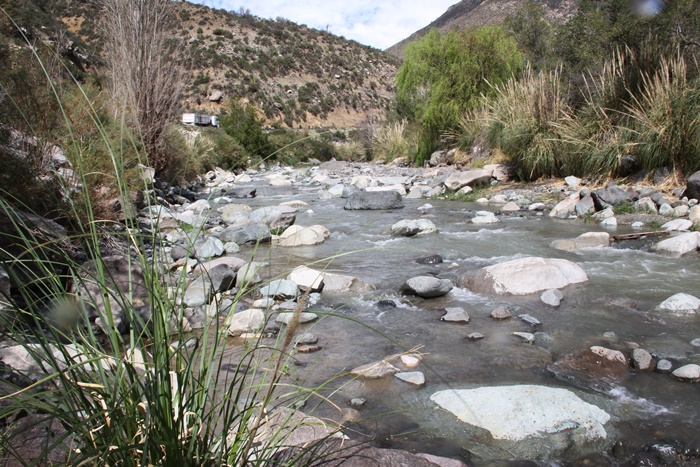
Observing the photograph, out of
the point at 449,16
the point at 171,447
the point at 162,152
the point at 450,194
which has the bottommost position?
the point at 450,194

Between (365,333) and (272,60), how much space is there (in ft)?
158

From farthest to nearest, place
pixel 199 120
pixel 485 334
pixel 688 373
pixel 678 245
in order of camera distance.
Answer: pixel 199 120 < pixel 678 245 < pixel 485 334 < pixel 688 373

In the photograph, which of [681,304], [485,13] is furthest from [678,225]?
[485,13]

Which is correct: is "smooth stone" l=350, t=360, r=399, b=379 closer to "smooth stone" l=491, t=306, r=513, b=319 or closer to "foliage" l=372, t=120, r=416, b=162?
"smooth stone" l=491, t=306, r=513, b=319

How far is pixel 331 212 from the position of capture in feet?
26.9

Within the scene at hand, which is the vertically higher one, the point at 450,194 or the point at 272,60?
the point at 272,60

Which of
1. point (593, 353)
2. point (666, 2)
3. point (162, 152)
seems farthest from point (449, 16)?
point (593, 353)

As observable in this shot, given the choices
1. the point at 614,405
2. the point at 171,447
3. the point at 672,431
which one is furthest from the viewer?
the point at 614,405

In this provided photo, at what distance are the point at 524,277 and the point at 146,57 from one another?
266 inches

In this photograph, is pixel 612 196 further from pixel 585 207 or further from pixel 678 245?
pixel 678 245

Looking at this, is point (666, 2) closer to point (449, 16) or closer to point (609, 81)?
point (609, 81)

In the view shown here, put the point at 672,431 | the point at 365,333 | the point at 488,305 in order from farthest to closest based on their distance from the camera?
1. the point at 488,305
2. the point at 365,333
3. the point at 672,431

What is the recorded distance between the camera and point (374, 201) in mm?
8422

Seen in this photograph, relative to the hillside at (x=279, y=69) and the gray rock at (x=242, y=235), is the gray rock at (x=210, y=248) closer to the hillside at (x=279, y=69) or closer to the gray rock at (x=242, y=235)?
the gray rock at (x=242, y=235)
